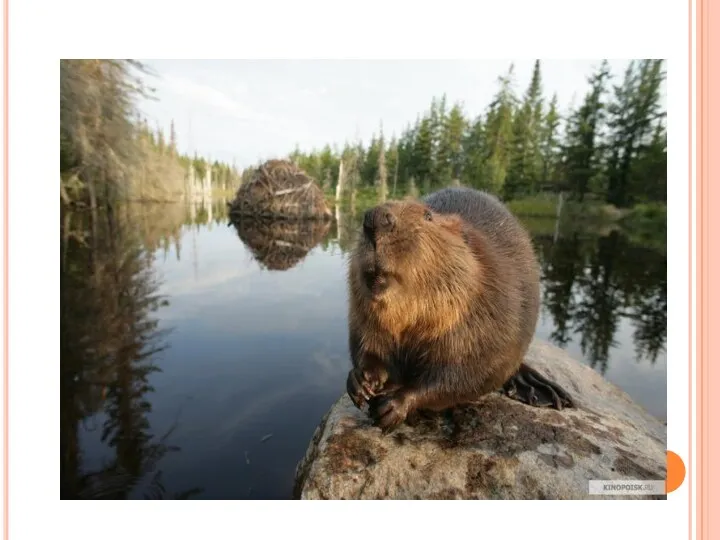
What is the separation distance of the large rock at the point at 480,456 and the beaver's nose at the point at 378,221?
119 centimetres

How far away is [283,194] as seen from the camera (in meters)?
21.1

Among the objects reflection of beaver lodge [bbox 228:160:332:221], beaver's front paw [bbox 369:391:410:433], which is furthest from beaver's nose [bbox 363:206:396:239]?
reflection of beaver lodge [bbox 228:160:332:221]

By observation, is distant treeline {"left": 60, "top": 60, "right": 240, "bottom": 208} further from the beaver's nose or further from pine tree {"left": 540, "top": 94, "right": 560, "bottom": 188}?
pine tree {"left": 540, "top": 94, "right": 560, "bottom": 188}

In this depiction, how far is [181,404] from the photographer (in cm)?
377

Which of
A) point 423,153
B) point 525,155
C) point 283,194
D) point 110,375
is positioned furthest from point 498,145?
point 110,375

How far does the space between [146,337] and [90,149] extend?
163 inches

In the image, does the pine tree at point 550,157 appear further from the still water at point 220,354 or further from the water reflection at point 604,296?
the still water at point 220,354

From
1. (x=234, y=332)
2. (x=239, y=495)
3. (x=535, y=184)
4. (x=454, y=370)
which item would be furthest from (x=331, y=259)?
(x=535, y=184)

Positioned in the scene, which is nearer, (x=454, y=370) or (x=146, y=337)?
(x=454, y=370)

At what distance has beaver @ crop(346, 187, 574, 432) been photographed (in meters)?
1.62
